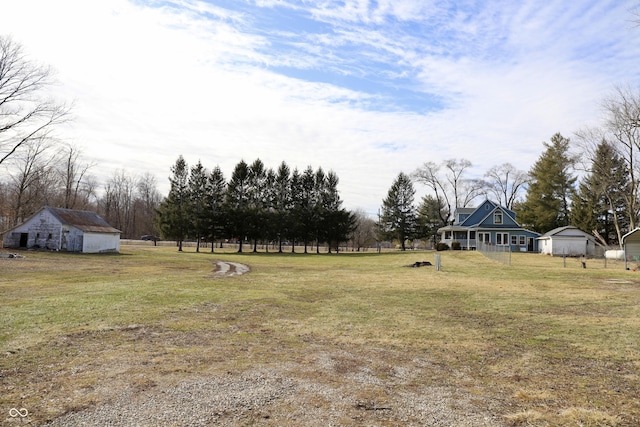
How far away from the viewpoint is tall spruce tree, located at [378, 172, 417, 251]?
Result: 70.2 metres

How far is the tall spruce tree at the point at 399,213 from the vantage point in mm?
70188

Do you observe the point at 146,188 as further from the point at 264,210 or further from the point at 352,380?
the point at 352,380

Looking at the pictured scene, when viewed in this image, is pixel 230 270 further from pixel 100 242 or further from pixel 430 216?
pixel 430 216

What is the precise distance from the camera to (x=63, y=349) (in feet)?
25.5

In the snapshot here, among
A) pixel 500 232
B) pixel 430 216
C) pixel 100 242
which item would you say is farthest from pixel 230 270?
pixel 430 216

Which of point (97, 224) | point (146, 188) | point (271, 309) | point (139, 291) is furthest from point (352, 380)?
point (146, 188)

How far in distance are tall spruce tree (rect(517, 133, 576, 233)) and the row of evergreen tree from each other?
27.2 meters

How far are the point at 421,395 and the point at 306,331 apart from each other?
4.69 meters

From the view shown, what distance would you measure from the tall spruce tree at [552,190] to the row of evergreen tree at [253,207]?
2718cm

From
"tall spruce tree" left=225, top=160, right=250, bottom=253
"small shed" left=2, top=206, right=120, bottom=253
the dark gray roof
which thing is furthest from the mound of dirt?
"tall spruce tree" left=225, top=160, right=250, bottom=253

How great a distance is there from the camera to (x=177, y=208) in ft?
198

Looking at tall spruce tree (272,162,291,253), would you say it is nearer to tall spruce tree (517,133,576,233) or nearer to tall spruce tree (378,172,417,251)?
tall spruce tree (378,172,417,251)

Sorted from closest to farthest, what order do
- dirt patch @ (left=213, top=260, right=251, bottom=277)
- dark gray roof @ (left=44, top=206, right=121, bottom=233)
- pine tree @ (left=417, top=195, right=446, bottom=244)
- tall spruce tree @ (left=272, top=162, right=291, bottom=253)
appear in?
dirt patch @ (left=213, top=260, right=251, bottom=277)
dark gray roof @ (left=44, top=206, right=121, bottom=233)
tall spruce tree @ (left=272, top=162, right=291, bottom=253)
pine tree @ (left=417, top=195, right=446, bottom=244)

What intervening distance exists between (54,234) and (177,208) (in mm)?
17047
